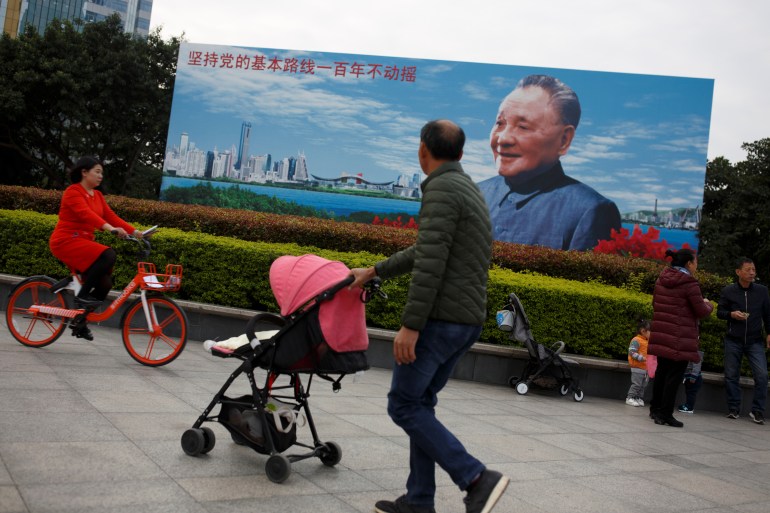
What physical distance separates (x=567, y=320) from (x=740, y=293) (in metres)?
2.04

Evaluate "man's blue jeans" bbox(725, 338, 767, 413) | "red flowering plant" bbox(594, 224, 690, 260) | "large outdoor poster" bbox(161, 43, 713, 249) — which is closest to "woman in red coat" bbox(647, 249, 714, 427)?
"man's blue jeans" bbox(725, 338, 767, 413)

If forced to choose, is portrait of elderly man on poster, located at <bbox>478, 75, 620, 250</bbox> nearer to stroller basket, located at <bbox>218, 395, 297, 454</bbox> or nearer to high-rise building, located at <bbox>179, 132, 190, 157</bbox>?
high-rise building, located at <bbox>179, 132, 190, 157</bbox>

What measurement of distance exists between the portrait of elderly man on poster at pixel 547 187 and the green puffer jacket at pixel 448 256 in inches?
751

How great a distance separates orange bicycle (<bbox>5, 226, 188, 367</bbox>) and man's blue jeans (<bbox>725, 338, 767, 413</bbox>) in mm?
6293

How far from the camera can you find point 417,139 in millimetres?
23797

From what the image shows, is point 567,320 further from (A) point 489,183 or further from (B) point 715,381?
(A) point 489,183

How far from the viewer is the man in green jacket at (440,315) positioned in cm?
329

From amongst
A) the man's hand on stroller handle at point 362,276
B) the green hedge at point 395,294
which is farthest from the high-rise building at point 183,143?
the man's hand on stroller handle at point 362,276

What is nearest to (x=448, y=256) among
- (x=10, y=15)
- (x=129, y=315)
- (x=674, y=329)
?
(x=129, y=315)

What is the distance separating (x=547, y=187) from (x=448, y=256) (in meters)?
19.7

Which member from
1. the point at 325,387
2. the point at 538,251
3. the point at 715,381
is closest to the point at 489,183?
the point at 538,251

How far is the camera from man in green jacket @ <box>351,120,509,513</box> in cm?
329

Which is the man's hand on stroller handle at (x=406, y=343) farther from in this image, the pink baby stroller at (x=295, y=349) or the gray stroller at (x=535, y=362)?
the gray stroller at (x=535, y=362)

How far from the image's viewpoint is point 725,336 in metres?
9.04
